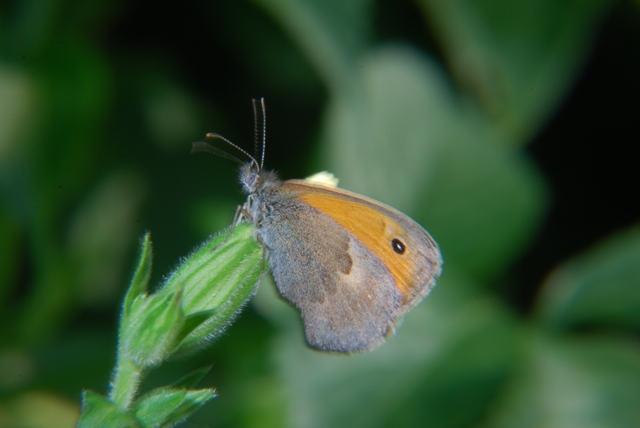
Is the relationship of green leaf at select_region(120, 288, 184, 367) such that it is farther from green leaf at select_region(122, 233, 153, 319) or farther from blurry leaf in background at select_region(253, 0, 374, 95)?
blurry leaf in background at select_region(253, 0, 374, 95)

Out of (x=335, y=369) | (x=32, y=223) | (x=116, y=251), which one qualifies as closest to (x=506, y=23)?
(x=335, y=369)

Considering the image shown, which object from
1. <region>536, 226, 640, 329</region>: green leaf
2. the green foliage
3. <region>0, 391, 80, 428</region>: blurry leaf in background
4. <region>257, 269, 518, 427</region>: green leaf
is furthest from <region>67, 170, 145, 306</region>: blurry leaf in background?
<region>536, 226, 640, 329</region>: green leaf

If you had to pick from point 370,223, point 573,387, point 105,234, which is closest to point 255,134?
point 105,234

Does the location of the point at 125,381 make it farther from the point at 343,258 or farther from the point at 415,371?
the point at 415,371

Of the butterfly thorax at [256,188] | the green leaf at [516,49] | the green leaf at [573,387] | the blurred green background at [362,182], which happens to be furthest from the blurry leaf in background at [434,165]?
the butterfly thorax at [256,188]

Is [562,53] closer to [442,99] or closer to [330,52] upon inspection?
[442,99]

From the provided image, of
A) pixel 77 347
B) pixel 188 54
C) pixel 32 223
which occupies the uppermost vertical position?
pixel 188 54

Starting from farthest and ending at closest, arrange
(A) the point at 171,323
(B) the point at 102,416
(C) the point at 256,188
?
(C) the point at 256,188 < (A) the point at 171,323 < (B) the point at 102,416
